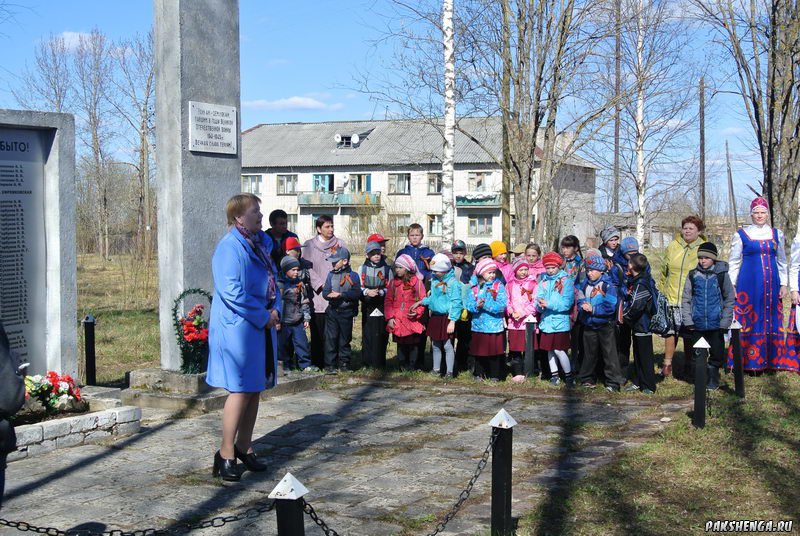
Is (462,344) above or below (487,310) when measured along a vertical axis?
below

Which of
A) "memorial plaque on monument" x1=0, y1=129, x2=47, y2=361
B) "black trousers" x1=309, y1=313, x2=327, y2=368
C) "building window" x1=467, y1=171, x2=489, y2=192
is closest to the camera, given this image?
"memorial plaque on monument" x1=0, y1=129, x2=47, y2=361

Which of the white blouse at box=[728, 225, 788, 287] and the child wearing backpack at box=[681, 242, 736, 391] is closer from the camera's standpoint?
the child wearing backpack at box=[681, 242, 736, 391]

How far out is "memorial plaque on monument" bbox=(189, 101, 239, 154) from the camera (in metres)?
9.20

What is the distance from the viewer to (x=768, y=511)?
18.4 ft

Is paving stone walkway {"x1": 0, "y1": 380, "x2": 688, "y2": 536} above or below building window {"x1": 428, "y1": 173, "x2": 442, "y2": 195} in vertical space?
below

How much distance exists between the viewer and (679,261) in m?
10.5

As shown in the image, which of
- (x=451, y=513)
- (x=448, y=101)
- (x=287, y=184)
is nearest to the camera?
(x=451, y=513)

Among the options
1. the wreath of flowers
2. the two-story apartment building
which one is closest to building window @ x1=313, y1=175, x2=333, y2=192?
the two-story apartment building

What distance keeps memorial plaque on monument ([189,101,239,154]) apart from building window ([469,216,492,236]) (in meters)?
58.0

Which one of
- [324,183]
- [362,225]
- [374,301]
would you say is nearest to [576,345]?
[374,301]

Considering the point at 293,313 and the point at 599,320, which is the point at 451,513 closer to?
the point at 599,320

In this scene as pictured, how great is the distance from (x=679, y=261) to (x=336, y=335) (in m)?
4.36

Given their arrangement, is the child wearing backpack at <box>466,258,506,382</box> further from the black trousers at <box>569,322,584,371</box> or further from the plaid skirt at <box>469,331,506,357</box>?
the black trousers at <box>569,322,584,371</box>

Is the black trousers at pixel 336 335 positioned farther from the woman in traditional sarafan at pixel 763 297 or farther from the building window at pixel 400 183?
the building window at pixel 400 183
